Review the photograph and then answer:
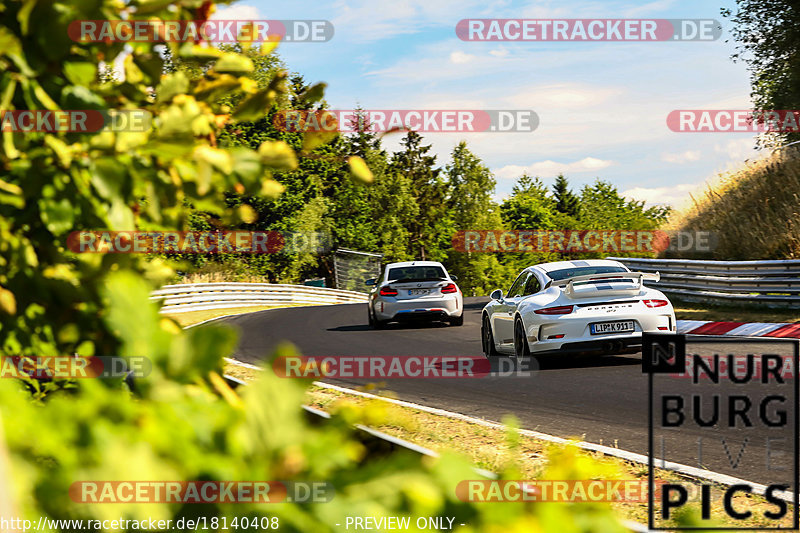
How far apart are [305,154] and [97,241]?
0.68m

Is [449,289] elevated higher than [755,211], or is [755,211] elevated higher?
[755,211]

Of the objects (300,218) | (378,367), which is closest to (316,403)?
(378,367)

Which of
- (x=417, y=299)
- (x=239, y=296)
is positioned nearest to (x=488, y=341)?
(x=417, y=299)

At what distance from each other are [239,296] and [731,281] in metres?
24.4

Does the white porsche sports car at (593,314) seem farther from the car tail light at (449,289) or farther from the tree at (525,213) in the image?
the tree at (525,213)

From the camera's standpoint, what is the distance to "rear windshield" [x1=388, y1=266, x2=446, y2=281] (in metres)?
20.6

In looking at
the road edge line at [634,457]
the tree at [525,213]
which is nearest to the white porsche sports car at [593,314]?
the road edge line at [634,457]

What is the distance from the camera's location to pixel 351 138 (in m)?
85.1

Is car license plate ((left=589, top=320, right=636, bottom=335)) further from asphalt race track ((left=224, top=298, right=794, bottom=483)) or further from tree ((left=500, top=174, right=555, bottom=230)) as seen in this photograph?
tree ((left=500, top=174, right=555, bottom=230))

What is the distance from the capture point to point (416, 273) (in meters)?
21.0

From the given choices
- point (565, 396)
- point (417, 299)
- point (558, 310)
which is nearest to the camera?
point (565, 396)

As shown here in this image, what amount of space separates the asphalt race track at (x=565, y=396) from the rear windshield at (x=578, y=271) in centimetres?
133

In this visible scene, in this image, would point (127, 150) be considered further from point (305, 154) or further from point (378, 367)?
point (378, 367)

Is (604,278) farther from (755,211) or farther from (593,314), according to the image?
(755,211)
